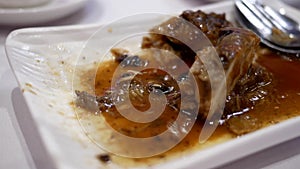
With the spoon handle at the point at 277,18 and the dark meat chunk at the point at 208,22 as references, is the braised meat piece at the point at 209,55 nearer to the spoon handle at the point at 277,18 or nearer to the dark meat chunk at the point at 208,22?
the dark meat chunk at the point at 208,22

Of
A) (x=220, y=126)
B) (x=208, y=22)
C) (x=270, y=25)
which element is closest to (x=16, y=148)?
(x=220, y=126)

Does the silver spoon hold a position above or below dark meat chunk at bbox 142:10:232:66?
below

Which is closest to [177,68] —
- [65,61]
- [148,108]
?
[148,108]

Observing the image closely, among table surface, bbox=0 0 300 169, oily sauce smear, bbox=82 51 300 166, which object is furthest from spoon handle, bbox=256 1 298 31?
table surface, bbox=0 0 300 169

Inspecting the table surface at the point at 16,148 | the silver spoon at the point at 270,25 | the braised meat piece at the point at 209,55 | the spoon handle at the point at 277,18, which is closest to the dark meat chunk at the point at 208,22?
the braised meat piece at the point at 209,55

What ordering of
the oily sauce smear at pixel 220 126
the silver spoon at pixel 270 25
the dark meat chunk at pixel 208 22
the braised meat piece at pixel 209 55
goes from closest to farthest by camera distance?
the oily sauce smear at pixel 220 126, the braised meat piece at pixel 209 55, the dark meat chunk at pixel 208 22, the silver spoon at pixel 270 25

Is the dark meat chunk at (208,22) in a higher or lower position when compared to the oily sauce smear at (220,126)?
higher

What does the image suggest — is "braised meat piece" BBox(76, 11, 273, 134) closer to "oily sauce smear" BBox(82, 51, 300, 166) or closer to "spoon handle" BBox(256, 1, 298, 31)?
"oily sauce smear" BBox(82, 51, 300, 166)
